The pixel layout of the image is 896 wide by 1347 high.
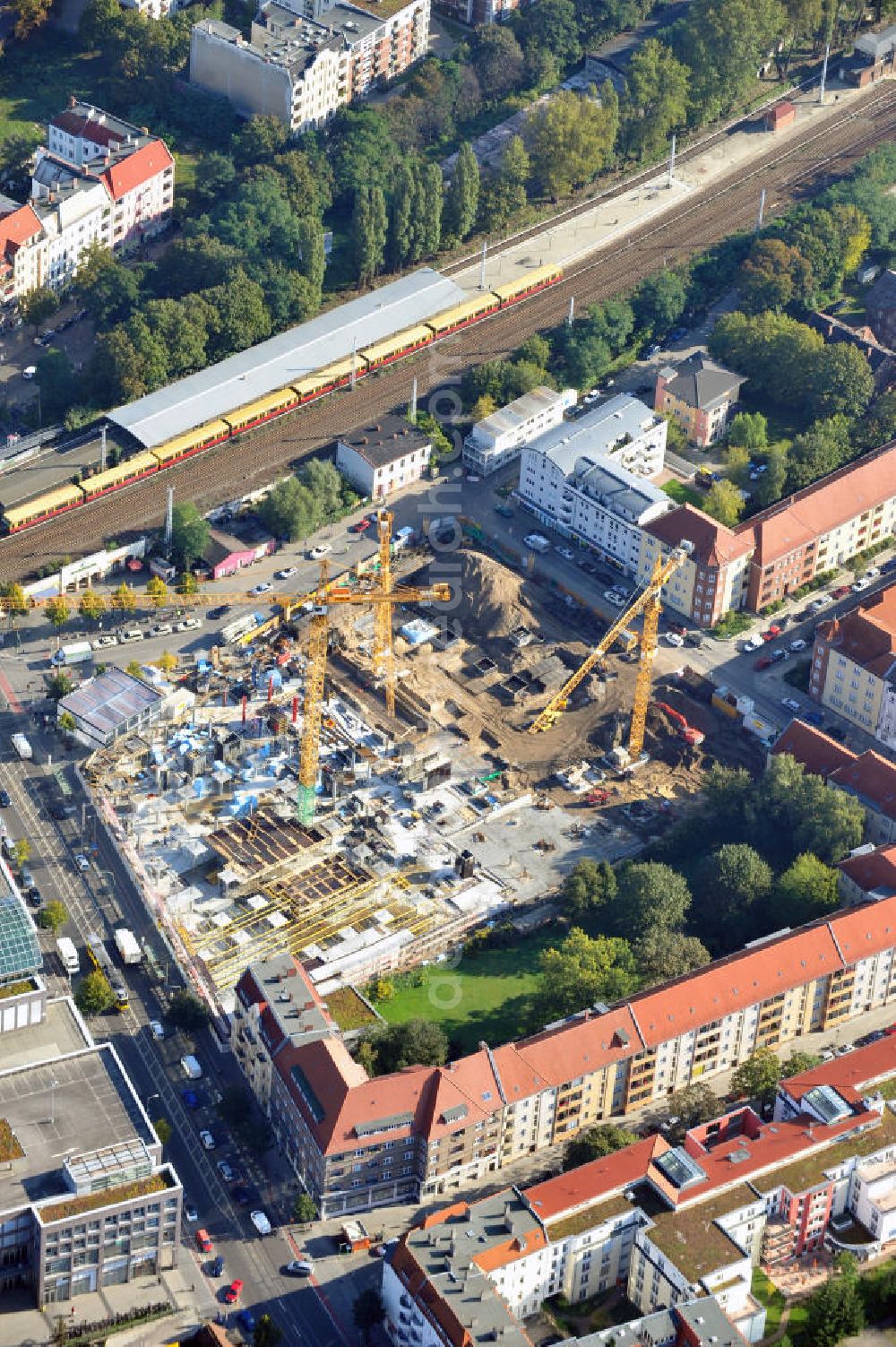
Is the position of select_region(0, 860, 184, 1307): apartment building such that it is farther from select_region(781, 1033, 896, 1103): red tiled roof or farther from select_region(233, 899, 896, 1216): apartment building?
select_region(781, 1033, 896, 1103): red tiled roof

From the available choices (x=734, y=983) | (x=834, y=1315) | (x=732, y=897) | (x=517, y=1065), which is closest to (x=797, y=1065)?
(x=734, y=983)

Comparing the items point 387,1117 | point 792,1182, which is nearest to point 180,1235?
point 387,1117

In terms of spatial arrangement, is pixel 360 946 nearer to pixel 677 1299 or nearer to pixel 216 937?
pixel 216 937

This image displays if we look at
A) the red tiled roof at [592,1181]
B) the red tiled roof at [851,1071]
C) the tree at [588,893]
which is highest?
the red tiled roof at [851,1071]

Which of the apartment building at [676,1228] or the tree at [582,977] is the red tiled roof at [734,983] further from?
the apartment building at [676,1228]

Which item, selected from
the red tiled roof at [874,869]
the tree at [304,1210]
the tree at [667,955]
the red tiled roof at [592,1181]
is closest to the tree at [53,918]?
the tree at [304,1210]

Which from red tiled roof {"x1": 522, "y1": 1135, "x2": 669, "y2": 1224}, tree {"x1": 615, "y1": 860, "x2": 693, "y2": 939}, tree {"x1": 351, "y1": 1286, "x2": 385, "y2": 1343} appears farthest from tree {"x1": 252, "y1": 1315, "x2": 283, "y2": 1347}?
tree {"x1": 615, "y1": 860, "x2": 693, "y2": 939}

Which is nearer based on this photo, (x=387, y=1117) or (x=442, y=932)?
(x=387, y=1117)
